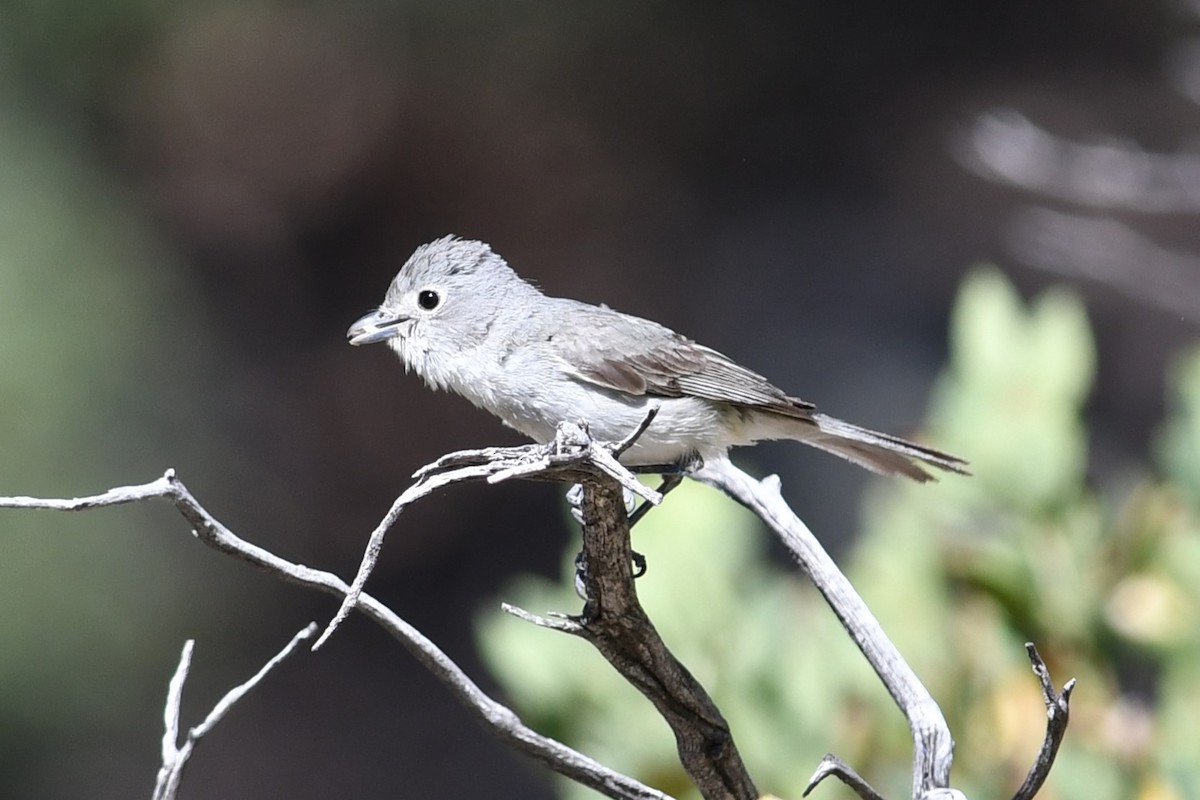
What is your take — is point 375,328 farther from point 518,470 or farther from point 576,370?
point 518,470

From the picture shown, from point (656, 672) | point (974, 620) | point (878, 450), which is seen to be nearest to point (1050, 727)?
point (656, 672)

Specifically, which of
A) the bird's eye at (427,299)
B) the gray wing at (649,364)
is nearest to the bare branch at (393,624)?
the gray wing at (649,364)

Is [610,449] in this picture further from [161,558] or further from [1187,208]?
[161,558]

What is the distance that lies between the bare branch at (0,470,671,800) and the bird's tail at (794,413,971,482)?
3.44 ft

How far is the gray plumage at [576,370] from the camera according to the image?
2135 millimetres

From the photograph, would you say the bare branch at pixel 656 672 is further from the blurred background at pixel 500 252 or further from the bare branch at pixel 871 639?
the blurred background at pixel 500 252

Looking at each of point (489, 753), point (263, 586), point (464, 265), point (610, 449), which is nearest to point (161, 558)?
point (263, 586)

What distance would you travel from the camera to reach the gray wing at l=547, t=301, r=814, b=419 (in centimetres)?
222

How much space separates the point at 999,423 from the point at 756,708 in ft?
2.01

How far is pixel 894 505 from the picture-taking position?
2.57 metres

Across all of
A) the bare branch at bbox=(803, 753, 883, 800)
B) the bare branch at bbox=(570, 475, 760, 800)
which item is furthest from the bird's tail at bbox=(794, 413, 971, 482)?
the bare branch at bbox=(803, 753, 883, 800)

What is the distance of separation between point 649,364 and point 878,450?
0.43 metres

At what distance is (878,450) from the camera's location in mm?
2338

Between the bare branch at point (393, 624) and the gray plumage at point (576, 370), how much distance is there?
882 millimetres
